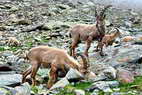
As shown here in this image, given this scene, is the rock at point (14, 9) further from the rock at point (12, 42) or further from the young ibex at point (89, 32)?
the young ibex at point (89, 32)

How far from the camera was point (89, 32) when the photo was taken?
733 inches

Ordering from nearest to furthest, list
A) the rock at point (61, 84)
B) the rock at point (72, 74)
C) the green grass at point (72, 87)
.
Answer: the green grass at point (72, 87) → the rock at point (61, 84) → the rock at point (72, 74)

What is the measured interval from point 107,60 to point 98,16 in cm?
176

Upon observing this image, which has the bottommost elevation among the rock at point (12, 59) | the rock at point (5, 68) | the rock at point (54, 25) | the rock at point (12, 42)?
the rock at point (54, 25)

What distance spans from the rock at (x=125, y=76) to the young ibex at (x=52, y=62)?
1119 millimetres

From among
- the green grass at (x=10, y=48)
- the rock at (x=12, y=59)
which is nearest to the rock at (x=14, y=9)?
the green grass at (x=10, y=48)

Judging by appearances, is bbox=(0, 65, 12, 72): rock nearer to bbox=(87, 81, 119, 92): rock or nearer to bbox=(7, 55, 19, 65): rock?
bbox=(7, 55, 19, 65): rock

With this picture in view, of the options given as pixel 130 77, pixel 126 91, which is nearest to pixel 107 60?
pixel 130 77

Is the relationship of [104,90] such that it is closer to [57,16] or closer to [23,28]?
[23,28]

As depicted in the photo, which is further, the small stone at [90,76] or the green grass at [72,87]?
the small stone at [90,76]

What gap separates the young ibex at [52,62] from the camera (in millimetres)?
13867

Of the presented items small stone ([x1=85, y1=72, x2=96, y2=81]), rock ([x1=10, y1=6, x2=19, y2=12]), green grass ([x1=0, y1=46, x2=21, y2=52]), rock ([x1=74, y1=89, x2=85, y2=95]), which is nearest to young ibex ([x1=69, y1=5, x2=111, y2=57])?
small stone ([x1=85, y1=72, x2=96, y2=81])

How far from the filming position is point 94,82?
45.2 ft

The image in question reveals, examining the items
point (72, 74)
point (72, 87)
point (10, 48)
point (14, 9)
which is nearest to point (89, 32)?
point (72, 74)
